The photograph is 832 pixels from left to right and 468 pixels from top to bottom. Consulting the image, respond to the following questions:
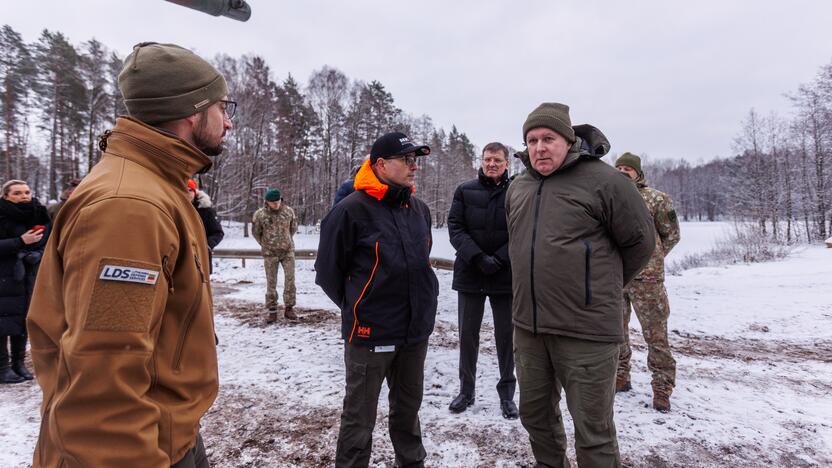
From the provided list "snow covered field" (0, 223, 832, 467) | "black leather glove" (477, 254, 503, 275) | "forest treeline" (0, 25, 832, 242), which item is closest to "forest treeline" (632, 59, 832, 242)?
"forest treeline" (0, 25, 832, 242)

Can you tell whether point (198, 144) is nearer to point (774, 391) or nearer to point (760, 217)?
point (774, 391)

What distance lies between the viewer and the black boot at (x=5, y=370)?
4.50 meters

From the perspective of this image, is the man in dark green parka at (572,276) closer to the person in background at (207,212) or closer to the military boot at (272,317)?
the person in background at (207,212)

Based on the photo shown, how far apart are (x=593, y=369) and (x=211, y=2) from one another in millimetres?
3177

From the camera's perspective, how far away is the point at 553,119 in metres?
2.56

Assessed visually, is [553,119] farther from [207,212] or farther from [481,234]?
[207,212]

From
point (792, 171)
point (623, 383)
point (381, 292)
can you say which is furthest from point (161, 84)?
point (792, 171)

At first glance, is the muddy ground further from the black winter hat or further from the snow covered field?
the black winter hat

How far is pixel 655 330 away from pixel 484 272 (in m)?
1.81

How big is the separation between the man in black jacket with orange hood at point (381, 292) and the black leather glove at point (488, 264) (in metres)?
0.91

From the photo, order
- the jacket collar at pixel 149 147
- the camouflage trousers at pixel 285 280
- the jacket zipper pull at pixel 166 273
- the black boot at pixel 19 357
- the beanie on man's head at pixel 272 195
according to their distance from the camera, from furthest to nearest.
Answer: the beanie on man's head at pixel 272 195 → the camouflage trousers at pixel 285 280 → the black boot at pixel 19 357 → the jacket collar at pixel 149 147 → the jacket zipper pull at pixel 166 273

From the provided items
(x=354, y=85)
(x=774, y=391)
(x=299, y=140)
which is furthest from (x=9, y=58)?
(x=774, y=391)

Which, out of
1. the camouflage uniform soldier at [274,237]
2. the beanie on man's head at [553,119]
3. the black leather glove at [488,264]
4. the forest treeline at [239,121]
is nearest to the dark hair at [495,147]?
the black leather glove at [488,264]

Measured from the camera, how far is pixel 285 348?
557cm
